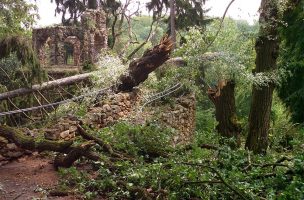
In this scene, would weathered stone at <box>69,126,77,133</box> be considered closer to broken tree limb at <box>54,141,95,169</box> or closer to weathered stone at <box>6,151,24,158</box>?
weathered stone at <box>6,151,24,158</box>

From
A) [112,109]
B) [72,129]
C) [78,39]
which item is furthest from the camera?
[78,39]

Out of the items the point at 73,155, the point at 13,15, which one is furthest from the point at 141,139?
the point at 13,15

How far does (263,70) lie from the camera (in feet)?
25.3

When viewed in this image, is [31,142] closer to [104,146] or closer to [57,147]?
[57,147]

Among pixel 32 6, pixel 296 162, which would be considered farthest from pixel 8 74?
pixel 296 162

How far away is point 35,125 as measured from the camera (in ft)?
33.0

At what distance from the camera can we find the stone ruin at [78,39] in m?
17.1

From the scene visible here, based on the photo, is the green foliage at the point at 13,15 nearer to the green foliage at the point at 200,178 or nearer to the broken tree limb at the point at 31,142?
the broken tree limb at the point at 31,142

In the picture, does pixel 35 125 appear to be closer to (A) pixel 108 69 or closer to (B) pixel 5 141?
(A) pixel 108 69

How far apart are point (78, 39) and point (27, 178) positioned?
14011 mm

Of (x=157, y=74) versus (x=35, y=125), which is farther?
(x=157, y=74)

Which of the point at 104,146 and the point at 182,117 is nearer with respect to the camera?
the point at 104,146

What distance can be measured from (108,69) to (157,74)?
256cm

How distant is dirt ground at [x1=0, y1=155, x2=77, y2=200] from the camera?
15.9ft
